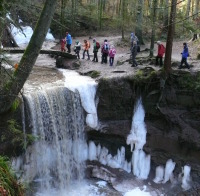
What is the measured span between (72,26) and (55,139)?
17.9 m

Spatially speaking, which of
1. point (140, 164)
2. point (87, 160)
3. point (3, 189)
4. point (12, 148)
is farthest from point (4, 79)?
point (140, 164)

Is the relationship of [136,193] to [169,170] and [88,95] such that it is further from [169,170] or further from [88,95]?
[88,95]

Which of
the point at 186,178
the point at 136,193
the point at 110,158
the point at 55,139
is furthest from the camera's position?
the point at 110,158

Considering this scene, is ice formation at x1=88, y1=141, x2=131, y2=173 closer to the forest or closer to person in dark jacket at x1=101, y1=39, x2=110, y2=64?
the forest

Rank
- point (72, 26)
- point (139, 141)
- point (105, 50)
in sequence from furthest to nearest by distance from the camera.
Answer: point (72, 26), point (105, 50), point (139, 141)

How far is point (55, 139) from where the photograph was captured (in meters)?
13.1

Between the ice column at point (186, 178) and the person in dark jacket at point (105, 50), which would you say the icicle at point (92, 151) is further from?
the person in dark jacket at point (105, 50)

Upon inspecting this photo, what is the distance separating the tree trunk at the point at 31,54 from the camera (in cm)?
877

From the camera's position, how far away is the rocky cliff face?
1392 cm

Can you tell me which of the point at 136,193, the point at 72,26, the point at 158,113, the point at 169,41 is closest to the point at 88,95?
the point at 158,113

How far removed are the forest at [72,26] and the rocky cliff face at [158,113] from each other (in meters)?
0.90

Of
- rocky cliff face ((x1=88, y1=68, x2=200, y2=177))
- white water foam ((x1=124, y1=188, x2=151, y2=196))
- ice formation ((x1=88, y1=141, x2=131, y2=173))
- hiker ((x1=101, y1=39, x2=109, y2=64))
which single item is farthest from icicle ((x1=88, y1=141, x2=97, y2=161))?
hiker ((x1=101, y1=39, x2=109, y2=64))

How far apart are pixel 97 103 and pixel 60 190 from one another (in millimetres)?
4161

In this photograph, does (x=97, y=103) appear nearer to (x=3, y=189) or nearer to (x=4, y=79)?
(x=4, y=79)
